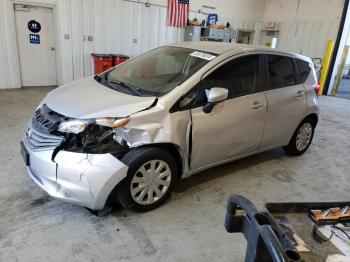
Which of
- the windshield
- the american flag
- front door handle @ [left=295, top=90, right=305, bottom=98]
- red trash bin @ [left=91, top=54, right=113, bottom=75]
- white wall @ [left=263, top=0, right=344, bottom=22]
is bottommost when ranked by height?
red trash bin @ [left=91, top=54, right=113, bottom=75]

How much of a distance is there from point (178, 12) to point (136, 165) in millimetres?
7402

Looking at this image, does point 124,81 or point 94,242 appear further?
point 124,81

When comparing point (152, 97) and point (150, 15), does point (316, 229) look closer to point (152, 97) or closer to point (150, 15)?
point (152, 97)

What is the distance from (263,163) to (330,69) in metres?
6.99

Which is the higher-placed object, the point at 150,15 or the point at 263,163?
the point at 150,15

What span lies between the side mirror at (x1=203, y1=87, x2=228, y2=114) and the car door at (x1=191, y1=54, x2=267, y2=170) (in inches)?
1.7

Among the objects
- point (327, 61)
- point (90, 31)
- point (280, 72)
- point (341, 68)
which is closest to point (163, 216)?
point (280, 72)

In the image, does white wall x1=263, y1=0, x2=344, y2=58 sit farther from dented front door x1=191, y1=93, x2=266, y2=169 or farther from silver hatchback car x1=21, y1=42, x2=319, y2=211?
dented front door x1=191, y1=93, x2=266, y2=169

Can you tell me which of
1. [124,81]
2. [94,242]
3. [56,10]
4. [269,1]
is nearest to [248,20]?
[269,1]

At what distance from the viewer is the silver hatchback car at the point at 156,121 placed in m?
2.09

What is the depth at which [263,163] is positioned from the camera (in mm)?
3566

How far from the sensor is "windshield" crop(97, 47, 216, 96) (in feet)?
8.25

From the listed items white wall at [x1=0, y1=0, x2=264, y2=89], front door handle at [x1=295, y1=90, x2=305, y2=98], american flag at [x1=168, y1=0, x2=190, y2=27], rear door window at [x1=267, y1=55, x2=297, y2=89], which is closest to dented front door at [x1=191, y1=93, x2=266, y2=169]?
rear door window at [x1=267, y1=55, x2=297, y2=89]

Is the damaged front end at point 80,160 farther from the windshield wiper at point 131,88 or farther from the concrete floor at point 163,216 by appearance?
the windshield wiper at point 131,88
